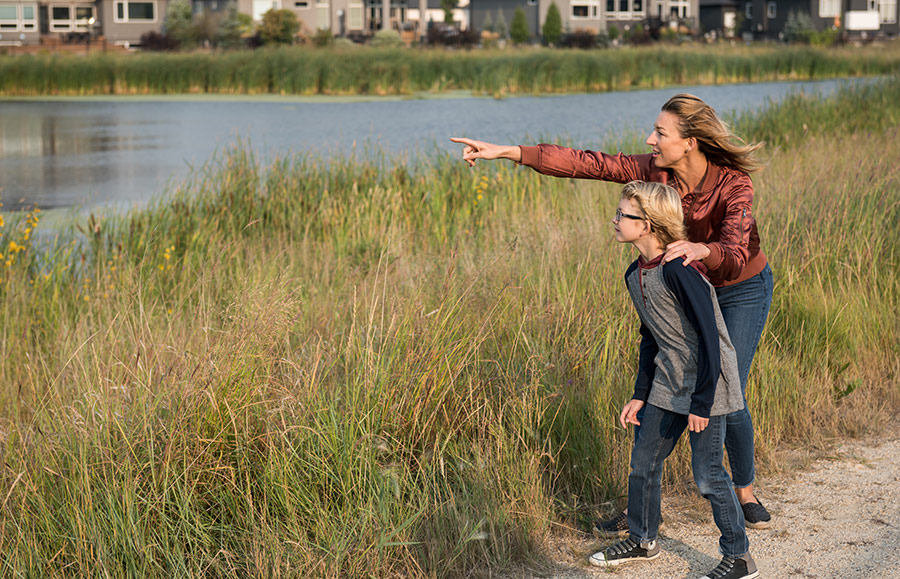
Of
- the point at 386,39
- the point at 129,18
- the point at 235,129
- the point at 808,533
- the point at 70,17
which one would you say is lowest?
the point at 808,533

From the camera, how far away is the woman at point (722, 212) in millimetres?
3260

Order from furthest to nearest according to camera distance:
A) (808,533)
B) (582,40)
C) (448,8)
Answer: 1. (448,8)
2. (582,40)
3. (808,533)

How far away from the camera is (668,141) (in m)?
3.36

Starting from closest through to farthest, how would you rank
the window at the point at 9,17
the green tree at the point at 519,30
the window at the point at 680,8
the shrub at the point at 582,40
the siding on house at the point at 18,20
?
the shrub at the point at 582,40 < the green tree at the point at 519,30 < the siding on house at the point at 18,20 < the window at the point at 9,17 < the window at the point at 680,8

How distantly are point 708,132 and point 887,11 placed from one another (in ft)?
225

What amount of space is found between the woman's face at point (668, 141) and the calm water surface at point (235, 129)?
322 inches

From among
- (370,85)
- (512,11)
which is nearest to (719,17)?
(512,11)

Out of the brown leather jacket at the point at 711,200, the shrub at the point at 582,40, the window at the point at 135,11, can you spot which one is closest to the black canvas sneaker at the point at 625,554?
the brown leather jacket at the point at 711,200

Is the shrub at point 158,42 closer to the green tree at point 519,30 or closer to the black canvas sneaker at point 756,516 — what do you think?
the green tree at point 519,30

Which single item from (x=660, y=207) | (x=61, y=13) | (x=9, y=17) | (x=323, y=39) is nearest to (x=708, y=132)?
(x=660, y=207)

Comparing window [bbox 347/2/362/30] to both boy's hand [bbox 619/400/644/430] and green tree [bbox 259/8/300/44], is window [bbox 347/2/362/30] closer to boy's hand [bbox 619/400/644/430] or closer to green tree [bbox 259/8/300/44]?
green tree [bbox 259/8/300/44]

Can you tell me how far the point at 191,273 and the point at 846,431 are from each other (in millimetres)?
4778

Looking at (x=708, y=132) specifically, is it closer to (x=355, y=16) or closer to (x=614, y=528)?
(x=614, y=528)

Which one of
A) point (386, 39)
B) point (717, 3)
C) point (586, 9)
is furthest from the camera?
point (717, 3)
